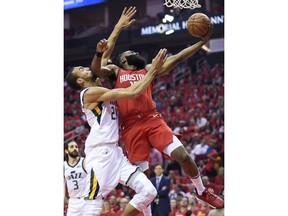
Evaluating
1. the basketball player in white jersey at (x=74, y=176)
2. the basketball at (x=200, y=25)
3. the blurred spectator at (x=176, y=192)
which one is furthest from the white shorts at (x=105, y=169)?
the blurred spectator at (x=176, y=192)

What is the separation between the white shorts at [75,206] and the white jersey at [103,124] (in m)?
2.63

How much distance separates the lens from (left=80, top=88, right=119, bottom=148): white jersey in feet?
19.7

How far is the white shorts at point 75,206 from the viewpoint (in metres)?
8.47

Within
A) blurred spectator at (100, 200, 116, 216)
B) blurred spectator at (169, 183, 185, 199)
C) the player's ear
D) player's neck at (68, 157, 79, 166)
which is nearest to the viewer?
the player's ear

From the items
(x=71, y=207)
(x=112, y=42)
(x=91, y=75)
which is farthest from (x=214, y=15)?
(x=71, y=207)

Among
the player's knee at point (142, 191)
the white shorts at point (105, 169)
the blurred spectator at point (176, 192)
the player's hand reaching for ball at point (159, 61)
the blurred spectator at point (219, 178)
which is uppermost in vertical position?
the player's hand reaching for ball at point (159, 61)

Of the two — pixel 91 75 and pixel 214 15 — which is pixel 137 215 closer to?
pixel 91 75

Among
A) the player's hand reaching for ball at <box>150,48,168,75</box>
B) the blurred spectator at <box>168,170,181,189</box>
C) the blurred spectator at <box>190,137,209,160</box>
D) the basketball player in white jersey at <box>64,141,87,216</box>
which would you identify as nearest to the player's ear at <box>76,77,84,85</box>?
the player's hand reaching for ball at <box>150,48,168,75</box>

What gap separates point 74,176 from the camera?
8758mm

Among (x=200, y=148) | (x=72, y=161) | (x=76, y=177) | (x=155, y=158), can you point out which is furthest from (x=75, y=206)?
(x=155, y=158)

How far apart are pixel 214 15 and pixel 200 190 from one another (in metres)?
2.16

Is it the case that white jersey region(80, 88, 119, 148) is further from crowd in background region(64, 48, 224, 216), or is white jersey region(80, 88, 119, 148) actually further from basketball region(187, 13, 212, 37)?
crowd in background region(64, 48, 224, 216)
